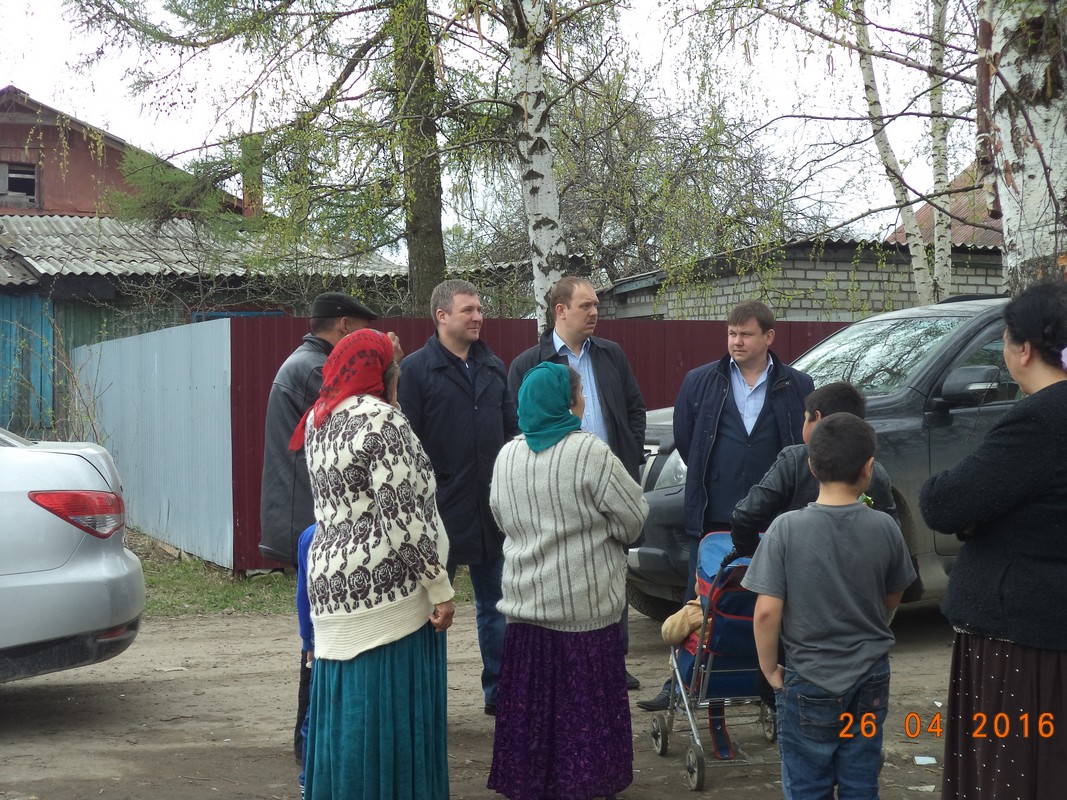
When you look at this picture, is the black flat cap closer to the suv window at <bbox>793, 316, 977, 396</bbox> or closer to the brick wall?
the suv window at <bbox>793, 316, 977, 396</bbox>

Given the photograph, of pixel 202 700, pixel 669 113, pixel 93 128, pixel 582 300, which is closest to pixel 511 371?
pixel 582 300

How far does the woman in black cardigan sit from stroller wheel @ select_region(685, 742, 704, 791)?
4.94 feet

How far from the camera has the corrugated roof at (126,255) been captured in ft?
53.7

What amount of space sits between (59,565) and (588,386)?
2699 millimetres

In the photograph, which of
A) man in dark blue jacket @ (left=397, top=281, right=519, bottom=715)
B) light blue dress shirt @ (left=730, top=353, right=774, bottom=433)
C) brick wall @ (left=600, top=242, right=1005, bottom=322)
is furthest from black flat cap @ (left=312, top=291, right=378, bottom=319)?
brick wall @ (left=600, top=242, right=1005, bottom=322)

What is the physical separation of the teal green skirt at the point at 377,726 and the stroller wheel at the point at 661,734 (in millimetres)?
1416

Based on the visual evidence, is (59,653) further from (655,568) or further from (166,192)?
(166,192)

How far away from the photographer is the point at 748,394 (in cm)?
540

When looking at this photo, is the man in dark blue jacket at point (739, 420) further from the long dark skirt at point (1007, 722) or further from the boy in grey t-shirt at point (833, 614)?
the long dark skirt at point (1007, 722)

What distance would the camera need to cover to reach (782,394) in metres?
5.32

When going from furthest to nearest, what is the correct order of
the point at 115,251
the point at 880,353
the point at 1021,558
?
1. the point at 115,251
2. the point at 880,353
3. the point at 1021,558

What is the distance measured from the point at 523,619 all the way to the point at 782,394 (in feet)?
6.26

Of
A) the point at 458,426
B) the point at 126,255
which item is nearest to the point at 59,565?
the point at 458,426

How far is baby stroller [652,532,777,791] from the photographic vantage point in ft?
14.7
